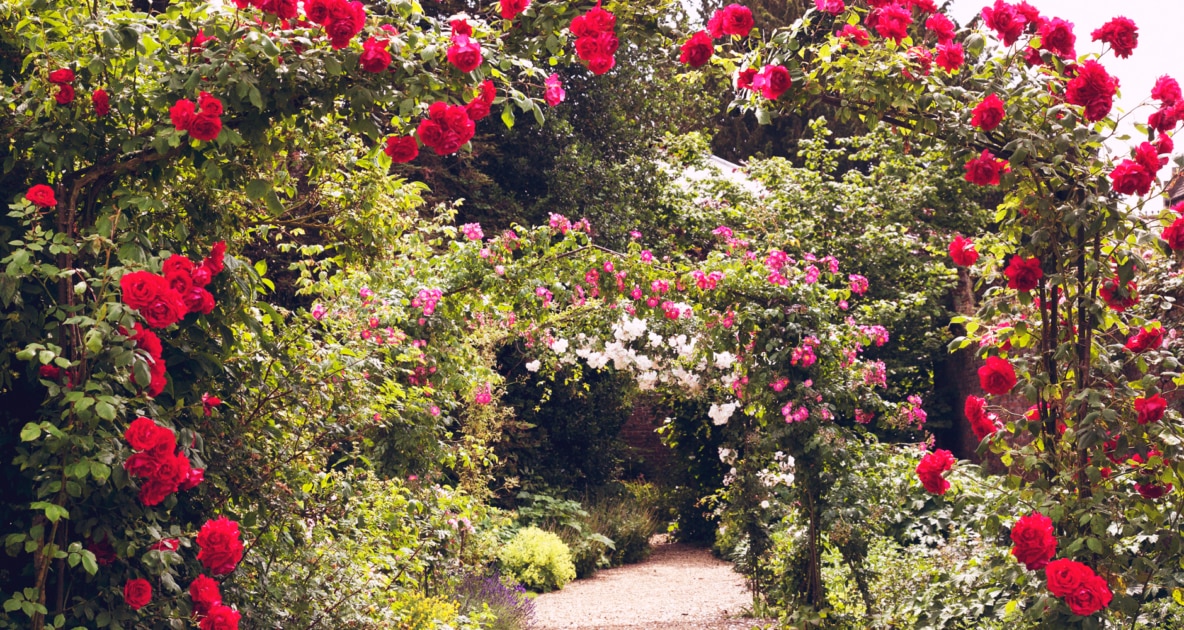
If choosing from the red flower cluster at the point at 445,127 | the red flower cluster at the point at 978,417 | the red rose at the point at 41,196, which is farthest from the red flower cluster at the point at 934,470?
the red rose at the point at 41,196

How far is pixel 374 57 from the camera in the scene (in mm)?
2221

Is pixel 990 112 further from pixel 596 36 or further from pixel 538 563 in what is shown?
pixel 538 563

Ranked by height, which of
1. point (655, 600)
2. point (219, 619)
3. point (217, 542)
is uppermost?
point (217, 542)

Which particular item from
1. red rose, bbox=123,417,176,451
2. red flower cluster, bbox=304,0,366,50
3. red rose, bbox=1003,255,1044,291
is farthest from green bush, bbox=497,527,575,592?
red flower cluster, bbox=304,0,366,50

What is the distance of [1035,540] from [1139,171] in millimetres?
1020

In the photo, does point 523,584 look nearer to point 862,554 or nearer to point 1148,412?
point 862,554

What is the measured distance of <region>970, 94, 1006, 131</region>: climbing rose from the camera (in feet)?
8.51

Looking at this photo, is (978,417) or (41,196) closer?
(41,196)

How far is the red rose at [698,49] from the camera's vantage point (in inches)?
109

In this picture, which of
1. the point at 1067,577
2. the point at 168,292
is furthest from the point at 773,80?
the point at 168,292

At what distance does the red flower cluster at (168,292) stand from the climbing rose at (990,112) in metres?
2.04

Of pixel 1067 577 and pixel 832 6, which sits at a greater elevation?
pixel 832 6

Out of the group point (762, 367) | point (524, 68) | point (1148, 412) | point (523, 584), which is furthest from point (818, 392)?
point (523, 584)

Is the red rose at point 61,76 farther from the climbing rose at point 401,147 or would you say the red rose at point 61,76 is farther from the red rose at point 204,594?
the red rose at point 204,594
